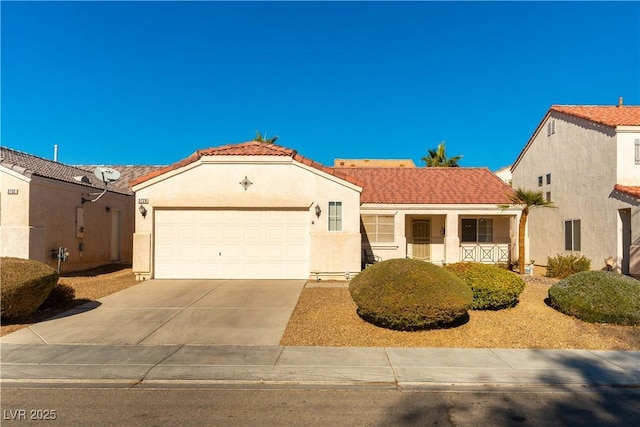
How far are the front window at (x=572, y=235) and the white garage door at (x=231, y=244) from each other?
11356mm

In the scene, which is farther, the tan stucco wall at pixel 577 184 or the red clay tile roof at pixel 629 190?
the tan stucco wall at pixel 577 184

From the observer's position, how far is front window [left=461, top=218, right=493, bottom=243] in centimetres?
1952

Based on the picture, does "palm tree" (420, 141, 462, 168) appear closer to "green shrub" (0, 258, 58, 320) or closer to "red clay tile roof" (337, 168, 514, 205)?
"red clay tile roof" (337, 168, 514, 205)

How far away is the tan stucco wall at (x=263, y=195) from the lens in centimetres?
1375

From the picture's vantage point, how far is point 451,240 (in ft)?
59.0

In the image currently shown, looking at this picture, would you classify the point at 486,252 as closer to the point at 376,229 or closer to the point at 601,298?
the point at 376,229

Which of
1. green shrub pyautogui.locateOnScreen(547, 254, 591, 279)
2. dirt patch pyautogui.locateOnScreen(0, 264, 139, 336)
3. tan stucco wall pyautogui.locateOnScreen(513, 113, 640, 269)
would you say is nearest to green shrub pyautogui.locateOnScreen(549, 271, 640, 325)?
green shrub pyautogui.locateOnScreen(547, 254, 591, 279)

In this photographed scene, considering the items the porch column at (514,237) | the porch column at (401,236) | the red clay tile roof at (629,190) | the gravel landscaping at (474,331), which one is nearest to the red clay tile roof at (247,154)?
the porch column at (401,236)

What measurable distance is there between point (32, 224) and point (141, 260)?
12.7ft

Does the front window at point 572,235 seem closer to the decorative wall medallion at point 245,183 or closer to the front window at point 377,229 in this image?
the front window at point 377,229

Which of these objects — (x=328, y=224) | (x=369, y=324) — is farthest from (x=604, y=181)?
(x=369, y=324)

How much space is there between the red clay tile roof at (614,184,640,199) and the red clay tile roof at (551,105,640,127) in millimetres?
2141

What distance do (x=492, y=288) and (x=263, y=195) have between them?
755cm

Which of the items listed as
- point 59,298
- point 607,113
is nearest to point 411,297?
point 59,298
